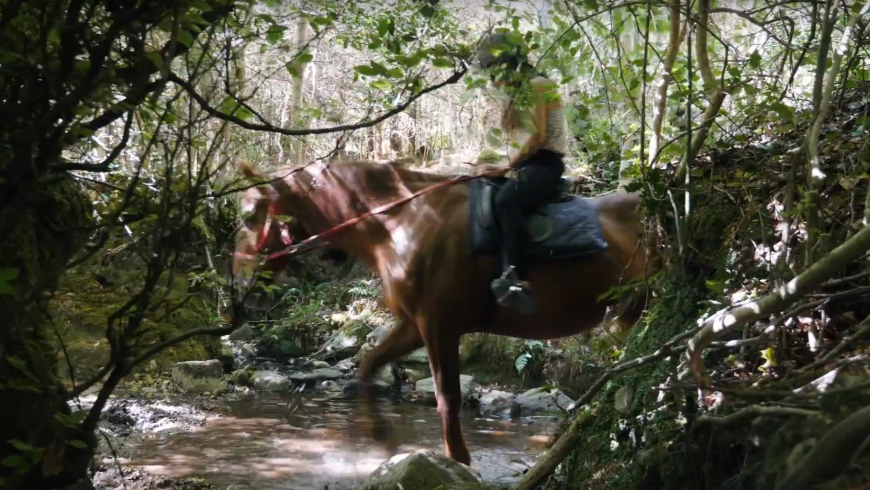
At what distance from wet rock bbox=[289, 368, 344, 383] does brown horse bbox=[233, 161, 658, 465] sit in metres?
4.10

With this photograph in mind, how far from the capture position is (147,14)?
60.4 inches

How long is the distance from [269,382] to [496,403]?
2.93 m

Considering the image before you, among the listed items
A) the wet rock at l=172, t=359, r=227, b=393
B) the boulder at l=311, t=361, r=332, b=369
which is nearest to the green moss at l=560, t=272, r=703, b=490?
the wet rock at l=172, t=359, r=227, b=393

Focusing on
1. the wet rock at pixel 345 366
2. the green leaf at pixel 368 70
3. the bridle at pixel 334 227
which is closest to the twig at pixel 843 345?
the green leaf at pixel 368 70

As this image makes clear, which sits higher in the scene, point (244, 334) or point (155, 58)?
point (155, 58)

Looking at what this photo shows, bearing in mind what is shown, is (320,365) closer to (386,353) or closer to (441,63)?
(386,353)

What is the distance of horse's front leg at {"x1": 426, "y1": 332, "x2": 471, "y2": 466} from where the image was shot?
4.41m

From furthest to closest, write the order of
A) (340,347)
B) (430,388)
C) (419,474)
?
(340,347)
(430,388)
(419,474)

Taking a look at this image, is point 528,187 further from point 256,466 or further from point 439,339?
point 256,466

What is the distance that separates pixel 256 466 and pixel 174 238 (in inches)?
134

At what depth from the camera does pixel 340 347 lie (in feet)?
33.4

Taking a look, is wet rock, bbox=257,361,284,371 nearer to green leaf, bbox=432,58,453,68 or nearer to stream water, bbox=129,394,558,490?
stream water, bbox=129,394,558,490

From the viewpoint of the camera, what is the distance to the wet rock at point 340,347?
33.2 feet

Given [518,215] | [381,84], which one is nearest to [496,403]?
[518,215]
